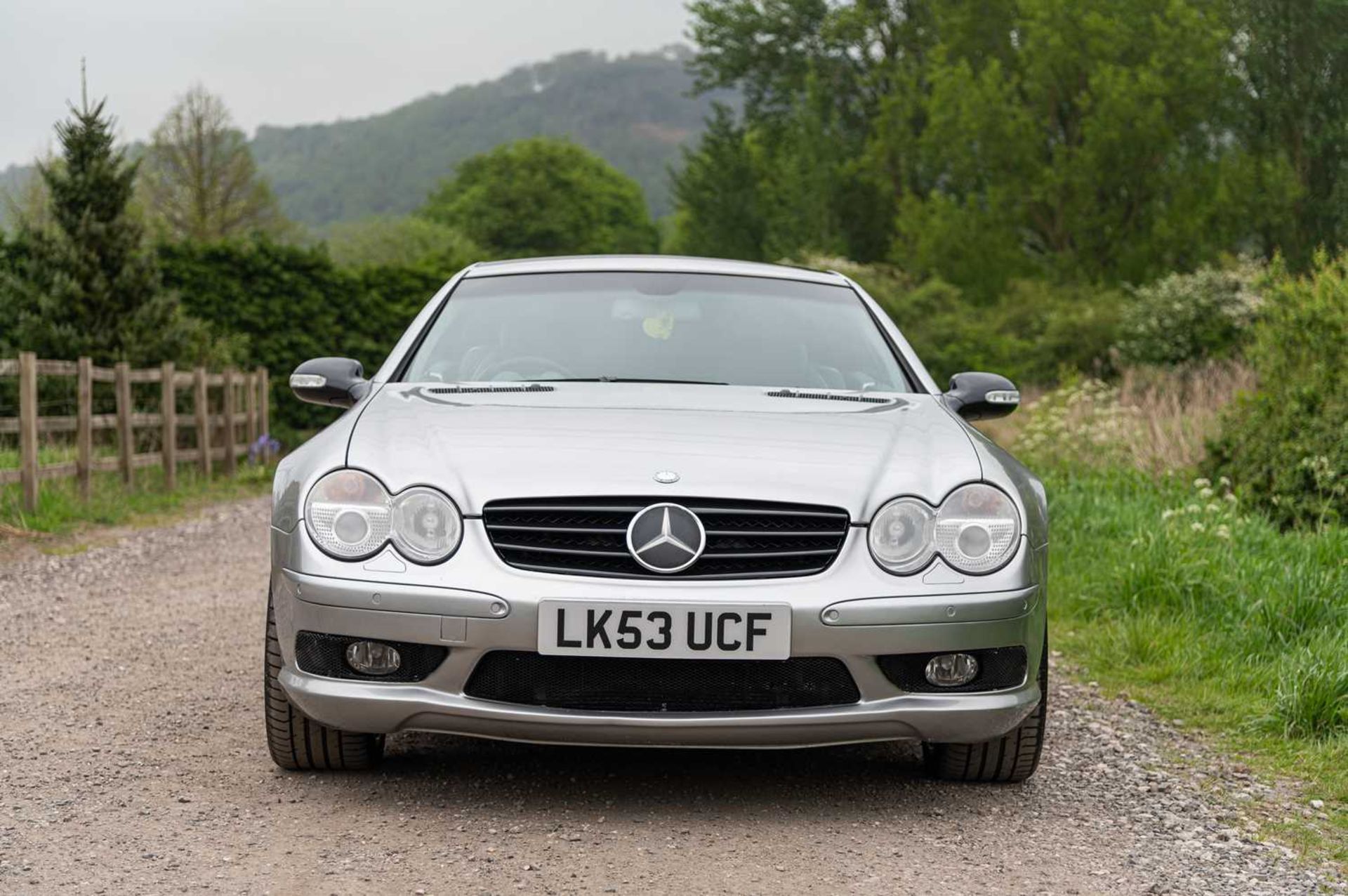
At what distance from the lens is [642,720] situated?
12.0 feet

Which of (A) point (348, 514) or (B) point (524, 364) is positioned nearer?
(A) point (348, 514)

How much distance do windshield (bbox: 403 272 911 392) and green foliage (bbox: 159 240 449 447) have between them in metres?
17.1

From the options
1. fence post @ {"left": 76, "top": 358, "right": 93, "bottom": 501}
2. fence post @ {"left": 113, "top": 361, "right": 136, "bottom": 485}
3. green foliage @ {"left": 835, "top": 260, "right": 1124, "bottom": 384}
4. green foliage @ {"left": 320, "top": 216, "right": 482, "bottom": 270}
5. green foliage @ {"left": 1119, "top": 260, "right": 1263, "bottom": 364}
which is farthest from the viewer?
green foliage @ {"left": 320, "top": 216, "right": 482, "bottom": 270}

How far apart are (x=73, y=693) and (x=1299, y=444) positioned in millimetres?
6728

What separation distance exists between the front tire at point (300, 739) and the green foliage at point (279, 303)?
708 inches

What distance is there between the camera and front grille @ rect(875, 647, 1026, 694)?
3752mm

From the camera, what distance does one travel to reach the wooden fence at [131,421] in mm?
11344

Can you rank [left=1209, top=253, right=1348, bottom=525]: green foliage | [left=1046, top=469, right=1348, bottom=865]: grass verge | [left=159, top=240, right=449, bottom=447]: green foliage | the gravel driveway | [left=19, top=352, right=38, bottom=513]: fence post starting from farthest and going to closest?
[left=159, top=240, right=449, bottom=447]: green foliage, [left=19, top=352, right=38, bottom=513]: fence post, [left=1209, top=253, right=1348, bottom=525]: green foliage, [left=1046, top=469, right=1348, bottom=865]: grass verge, the gravel driveway

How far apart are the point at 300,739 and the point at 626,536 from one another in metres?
1.17

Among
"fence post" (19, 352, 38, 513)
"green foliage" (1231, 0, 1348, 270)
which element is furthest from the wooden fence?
"green foliage" (1231, 0, 1348, 270)

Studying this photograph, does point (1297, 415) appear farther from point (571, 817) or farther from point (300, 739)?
point (300, 739)

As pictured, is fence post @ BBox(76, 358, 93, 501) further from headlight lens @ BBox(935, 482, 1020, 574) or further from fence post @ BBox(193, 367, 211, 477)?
headlight lens @ BBox(935, 482, 1020, 574)

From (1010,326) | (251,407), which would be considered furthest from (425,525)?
(1010,326)

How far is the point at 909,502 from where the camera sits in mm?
3807
